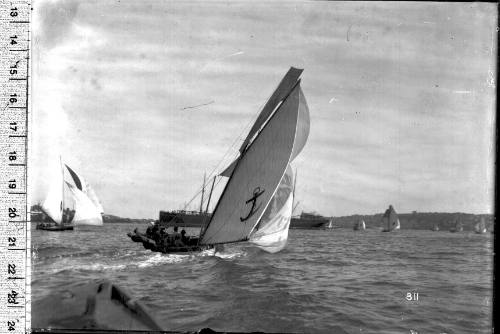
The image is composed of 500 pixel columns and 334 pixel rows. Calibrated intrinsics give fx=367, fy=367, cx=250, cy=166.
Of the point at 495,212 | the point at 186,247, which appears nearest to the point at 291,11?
the point at 495,212

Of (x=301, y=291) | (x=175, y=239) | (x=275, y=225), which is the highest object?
(x=275, y=225)

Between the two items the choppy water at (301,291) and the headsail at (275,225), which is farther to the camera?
the headsail at (275,225)

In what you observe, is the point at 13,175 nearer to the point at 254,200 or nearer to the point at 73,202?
the point at 73,202

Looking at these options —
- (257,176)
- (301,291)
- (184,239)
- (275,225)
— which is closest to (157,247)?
(184,239)

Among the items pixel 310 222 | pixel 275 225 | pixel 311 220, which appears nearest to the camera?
pixel 275 225

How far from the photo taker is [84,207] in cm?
546

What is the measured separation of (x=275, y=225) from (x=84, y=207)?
4435mm

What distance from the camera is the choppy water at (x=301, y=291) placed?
4.62 meters

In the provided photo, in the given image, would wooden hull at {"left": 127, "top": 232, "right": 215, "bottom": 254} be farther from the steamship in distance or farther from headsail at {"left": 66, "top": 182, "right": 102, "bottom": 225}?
the steamship in distance

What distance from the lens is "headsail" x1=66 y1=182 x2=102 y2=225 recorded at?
499 cm

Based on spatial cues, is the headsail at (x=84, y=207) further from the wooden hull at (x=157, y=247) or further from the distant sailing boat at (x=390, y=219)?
the distant sailing boat at (x=390, y=219)

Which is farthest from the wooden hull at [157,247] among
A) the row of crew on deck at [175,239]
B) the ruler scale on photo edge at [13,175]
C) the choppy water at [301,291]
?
the ruler scale on photo edge at [13,175]

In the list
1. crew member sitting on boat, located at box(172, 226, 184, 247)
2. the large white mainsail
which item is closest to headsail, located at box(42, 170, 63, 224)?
the large white mainsail

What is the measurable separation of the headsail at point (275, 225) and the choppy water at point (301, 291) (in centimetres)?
174
